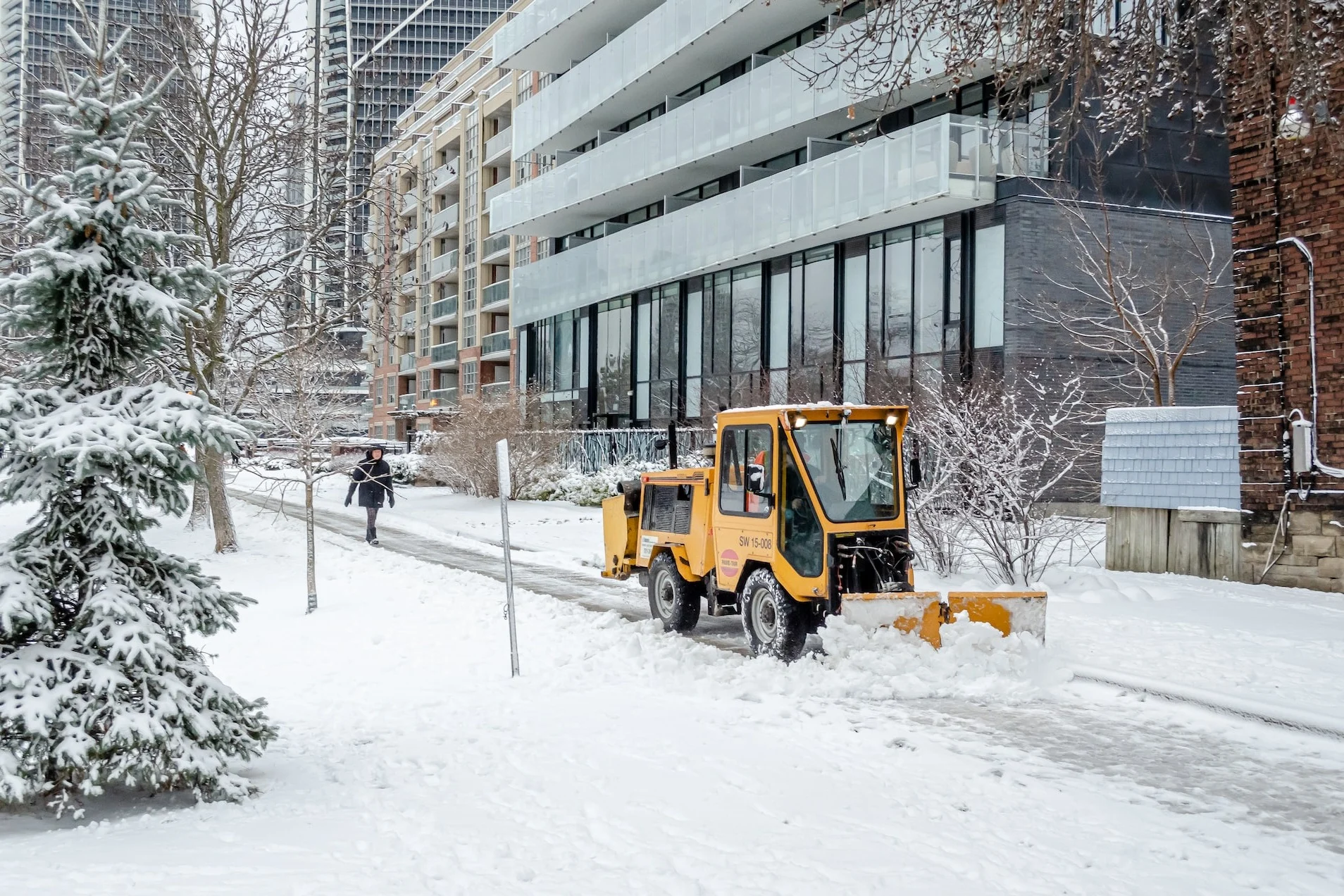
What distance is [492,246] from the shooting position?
66.9m

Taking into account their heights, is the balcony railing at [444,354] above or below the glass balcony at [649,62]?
below

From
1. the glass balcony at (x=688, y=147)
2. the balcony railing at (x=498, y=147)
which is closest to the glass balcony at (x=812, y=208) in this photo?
the glass balcony at (x=688, y=147)

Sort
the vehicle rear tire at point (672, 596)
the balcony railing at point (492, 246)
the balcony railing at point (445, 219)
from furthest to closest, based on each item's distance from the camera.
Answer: the balcony railing at point (445, 219)
the balcony railing at point (492, 246)
the vehicle rear tire at point (672, 596)

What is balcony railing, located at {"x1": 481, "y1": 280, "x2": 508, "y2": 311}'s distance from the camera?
212 ft

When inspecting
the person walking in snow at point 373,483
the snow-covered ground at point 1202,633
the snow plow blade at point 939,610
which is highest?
the person walking in snow at point 373,483

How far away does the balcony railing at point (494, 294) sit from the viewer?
64.7m

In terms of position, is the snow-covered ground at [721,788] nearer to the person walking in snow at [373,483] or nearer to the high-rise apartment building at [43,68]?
the person walking in snow at [373,483]

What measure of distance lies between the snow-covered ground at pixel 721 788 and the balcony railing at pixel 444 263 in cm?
6185

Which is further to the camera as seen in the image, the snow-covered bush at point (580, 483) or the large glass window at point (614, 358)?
the large glass window at point (614, 358)

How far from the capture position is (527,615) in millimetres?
13445

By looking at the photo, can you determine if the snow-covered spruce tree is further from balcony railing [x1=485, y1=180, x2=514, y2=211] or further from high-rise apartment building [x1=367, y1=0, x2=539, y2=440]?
balcony railing [x1=485, y1=180, x2=514, y2=211]

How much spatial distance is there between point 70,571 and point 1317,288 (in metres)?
13.0

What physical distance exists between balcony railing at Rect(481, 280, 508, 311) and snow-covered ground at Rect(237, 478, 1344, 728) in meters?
50.5

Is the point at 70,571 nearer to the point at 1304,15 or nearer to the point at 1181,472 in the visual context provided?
the point at 1304,15
